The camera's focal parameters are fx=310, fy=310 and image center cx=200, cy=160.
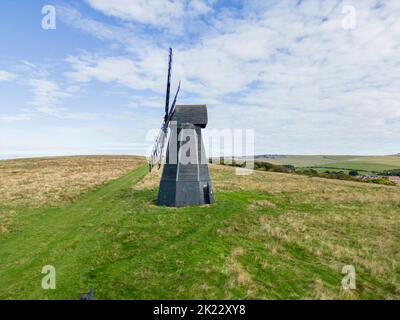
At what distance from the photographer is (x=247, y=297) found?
12.5 m

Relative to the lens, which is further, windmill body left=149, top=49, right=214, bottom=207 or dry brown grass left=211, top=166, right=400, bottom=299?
windmill body left=149, top=49, right=214, bottom=207

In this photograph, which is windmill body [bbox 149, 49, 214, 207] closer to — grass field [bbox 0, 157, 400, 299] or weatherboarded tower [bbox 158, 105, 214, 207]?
weatherboarded tower [bbox 158, 105, 214, 207]

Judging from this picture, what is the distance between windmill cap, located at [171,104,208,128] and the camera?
2706 centimetres

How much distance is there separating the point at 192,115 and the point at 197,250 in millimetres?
13518

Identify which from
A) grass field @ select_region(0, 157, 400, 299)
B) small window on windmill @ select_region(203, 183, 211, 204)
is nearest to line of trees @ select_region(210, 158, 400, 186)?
grass field @ select_region(0, 157, 400, 299)

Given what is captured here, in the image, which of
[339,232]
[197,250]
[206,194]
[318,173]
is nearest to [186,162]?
[206,194]

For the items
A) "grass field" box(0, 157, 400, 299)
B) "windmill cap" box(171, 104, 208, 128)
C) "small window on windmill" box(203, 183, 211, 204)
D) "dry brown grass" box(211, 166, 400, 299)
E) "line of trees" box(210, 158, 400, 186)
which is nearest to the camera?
"grass field" box(0, 157, 400, 299)

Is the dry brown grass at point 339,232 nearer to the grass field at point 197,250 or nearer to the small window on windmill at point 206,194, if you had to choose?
the grass field at point 197,250

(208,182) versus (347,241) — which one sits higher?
(208,182)

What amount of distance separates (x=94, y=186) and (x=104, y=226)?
22352mm

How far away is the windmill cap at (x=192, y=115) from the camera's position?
2706 cm

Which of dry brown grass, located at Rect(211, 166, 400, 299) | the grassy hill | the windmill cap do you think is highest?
the windmill cap
